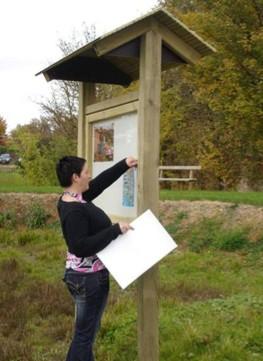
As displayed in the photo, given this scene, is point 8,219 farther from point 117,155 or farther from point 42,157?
point 117,155

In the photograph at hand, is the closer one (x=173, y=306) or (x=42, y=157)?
(x=173, y=306)

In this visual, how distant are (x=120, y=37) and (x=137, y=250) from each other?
4.99ft

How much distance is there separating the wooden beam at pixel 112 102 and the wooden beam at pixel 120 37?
40 cm

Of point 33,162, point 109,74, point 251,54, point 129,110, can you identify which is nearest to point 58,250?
point 251,54

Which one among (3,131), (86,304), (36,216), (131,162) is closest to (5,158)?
(3,131)

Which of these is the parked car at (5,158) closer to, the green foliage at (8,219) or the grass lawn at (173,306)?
the green foliage at (8,219)

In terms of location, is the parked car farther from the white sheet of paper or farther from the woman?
the white sheet of paper

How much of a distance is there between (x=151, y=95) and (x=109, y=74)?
134 centimetres

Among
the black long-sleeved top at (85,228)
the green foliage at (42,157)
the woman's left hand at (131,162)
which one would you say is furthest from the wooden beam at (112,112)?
the green foliage at (42,157)

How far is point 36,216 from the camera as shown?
53.6ft

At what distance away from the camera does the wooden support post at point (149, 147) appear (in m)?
4.56

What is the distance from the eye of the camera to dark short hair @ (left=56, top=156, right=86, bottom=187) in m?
4.53

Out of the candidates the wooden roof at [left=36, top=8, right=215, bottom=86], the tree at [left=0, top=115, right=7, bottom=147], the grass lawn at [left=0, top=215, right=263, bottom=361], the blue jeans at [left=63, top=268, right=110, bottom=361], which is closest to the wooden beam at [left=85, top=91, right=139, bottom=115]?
the wooden roof at [left=36, top=8, right=215, bottom=86]

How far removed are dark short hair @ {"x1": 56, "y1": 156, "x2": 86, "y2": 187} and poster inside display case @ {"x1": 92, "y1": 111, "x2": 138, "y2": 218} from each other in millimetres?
469
